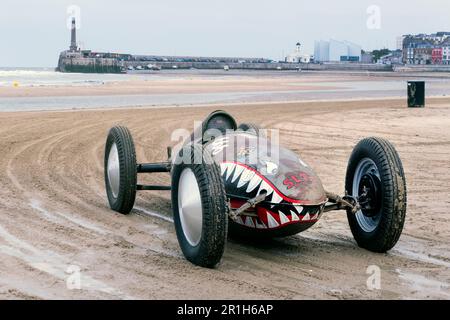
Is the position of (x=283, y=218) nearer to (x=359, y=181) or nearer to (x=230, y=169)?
(x=230, y=169)

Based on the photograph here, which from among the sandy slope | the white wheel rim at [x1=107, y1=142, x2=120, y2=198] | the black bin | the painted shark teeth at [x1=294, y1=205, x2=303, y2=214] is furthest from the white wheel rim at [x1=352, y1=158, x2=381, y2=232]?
the black bin

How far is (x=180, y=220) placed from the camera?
6828mm

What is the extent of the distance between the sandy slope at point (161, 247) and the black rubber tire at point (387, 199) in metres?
0.16

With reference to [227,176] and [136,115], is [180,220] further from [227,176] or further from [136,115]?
[136,115]

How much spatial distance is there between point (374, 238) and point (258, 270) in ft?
4.48

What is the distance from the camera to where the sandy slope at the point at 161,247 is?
233 inches

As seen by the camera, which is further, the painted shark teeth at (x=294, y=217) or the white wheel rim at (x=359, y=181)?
the white wheel rim at (x=359, y=181)

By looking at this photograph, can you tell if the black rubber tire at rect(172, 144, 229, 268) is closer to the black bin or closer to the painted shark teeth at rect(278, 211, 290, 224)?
the painted shark teeth at rect(278, 211, 290, 224)

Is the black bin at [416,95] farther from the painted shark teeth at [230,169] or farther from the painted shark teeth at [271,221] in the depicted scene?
the painted shark teeth at [271,221]

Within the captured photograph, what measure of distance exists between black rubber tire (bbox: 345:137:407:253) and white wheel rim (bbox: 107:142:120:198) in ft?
11.2

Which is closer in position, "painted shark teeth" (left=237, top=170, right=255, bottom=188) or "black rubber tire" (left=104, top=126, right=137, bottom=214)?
"painted shark teeth" (left=237, top=170, right=255, bottom=188)

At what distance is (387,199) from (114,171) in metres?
3.92

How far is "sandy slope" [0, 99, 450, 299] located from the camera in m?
5.93

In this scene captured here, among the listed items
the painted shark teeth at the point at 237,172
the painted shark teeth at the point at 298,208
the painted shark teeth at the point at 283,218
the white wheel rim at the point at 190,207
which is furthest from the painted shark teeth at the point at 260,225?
the white wheel rim at the point at 190,207
